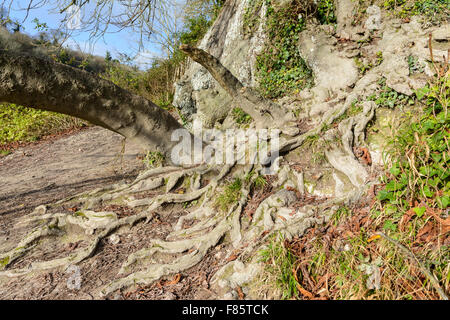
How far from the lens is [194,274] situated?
281 cm

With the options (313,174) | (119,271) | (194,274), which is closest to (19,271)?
(119,271)

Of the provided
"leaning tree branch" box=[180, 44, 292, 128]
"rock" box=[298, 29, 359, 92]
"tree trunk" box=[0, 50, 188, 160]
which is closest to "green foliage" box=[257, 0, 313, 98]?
"rock" box=[298, 29, 359, 92]

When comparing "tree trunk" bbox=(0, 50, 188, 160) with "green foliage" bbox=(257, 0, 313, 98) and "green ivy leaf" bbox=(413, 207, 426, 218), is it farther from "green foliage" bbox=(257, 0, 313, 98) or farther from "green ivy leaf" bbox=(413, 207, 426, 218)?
"green ivy leaf" bbox=(413, 207, 426, 218)

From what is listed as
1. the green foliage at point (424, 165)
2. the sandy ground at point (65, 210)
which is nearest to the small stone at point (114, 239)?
the sandy ground at point (65, 210)

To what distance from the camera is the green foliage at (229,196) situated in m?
3.50

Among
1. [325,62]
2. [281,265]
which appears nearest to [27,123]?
[325,62]

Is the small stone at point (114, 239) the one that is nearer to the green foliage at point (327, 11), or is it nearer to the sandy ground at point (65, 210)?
the sandy ground at point (65, 210)

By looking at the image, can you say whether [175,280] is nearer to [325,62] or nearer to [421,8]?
[325,62]

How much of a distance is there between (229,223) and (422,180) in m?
1.89

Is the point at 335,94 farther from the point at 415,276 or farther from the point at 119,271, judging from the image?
the point at 119,271

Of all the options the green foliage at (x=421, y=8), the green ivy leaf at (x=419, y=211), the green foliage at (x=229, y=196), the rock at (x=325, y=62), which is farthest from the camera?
the rock at (x=325, y=62)

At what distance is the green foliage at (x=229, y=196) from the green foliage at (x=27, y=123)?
31.2 ft

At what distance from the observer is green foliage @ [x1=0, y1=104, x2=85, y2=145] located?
10180 millimetres

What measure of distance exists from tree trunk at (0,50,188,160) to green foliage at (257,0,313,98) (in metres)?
2.66
